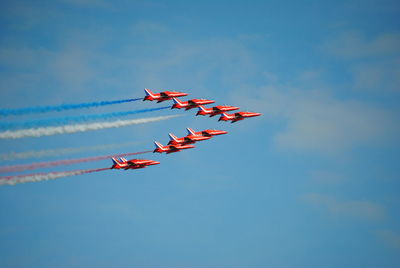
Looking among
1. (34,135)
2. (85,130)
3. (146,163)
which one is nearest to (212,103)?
(146,163)

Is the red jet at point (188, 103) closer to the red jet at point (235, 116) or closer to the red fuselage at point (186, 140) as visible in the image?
the red jet at point (235, 116)

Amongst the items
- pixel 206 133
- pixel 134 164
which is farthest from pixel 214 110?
pixel 134 164

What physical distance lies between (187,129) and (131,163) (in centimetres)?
1473

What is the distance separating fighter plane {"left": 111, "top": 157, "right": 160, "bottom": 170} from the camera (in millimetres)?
129150

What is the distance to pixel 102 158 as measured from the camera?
123 m

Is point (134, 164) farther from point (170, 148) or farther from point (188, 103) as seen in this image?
point (188, 103)

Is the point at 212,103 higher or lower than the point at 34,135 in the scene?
higher

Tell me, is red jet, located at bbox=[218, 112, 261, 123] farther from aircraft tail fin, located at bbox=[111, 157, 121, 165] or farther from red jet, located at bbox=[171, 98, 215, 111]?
aircraft tail fin, located at bbox=[111, 157, 121, 165]

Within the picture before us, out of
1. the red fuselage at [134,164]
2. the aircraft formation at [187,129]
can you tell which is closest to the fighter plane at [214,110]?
the aircraft formation at [187,129]

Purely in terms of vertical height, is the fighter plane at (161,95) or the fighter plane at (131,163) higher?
the fighter plane at (161,95)

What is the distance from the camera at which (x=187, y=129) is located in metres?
140

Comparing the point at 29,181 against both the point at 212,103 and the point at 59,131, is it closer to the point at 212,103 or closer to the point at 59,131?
the point at 59,131

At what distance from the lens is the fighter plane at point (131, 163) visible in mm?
129150

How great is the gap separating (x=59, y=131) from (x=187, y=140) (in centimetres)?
2739
